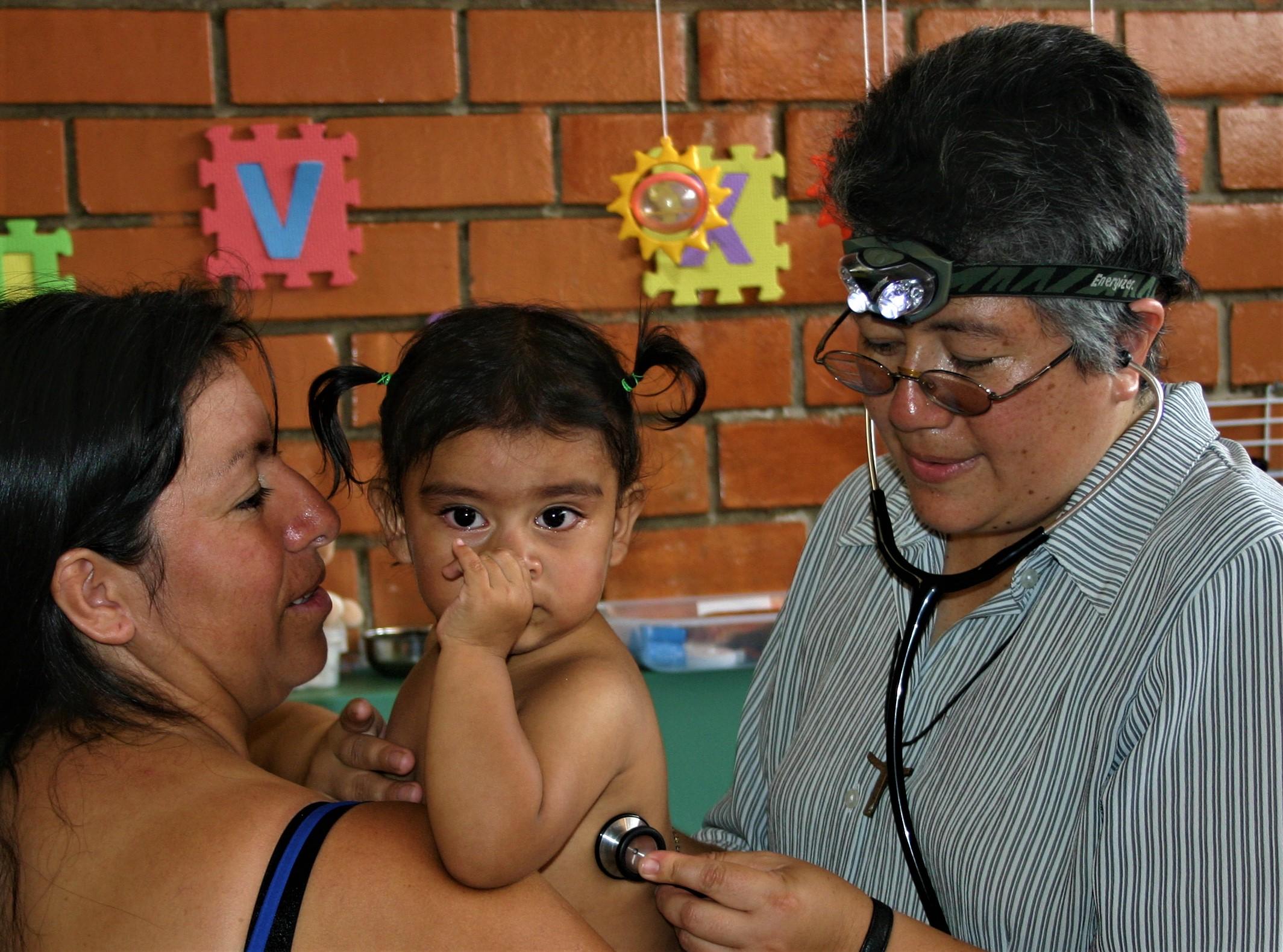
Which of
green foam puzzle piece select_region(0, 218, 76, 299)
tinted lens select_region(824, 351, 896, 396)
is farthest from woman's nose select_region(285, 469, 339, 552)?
green foam puzzle piece select_region(0, 218, 76, 299)

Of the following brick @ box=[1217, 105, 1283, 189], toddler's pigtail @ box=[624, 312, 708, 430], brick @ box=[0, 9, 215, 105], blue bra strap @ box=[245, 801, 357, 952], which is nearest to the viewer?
blue bra strap @ box=[245, 801, 357, 952]

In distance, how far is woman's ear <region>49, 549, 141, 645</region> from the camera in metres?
1.14

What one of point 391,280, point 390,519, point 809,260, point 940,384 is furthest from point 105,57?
point 940,384

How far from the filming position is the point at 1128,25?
95.8 inches

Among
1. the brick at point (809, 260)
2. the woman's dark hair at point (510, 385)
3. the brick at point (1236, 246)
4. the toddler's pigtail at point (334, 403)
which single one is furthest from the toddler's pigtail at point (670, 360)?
the brick at point (1236, 246)

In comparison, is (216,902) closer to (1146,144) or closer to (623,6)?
(1146,144)

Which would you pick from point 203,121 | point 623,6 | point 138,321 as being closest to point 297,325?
point 203,121

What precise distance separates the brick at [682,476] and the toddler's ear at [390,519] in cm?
86

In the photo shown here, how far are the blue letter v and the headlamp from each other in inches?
49.9

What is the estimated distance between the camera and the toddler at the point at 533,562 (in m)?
1.21

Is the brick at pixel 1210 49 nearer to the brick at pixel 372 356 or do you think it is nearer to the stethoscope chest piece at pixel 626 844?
the brick at pixel 372 356

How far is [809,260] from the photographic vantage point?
2.38 meters

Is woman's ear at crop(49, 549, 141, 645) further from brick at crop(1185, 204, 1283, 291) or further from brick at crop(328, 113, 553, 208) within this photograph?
brick at crop(1185, 204, 1283, 291)

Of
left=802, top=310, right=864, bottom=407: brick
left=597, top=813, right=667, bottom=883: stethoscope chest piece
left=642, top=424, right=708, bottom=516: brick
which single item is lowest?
left=597, top=813, right=667, bottom=883: stethoscope chest piece
